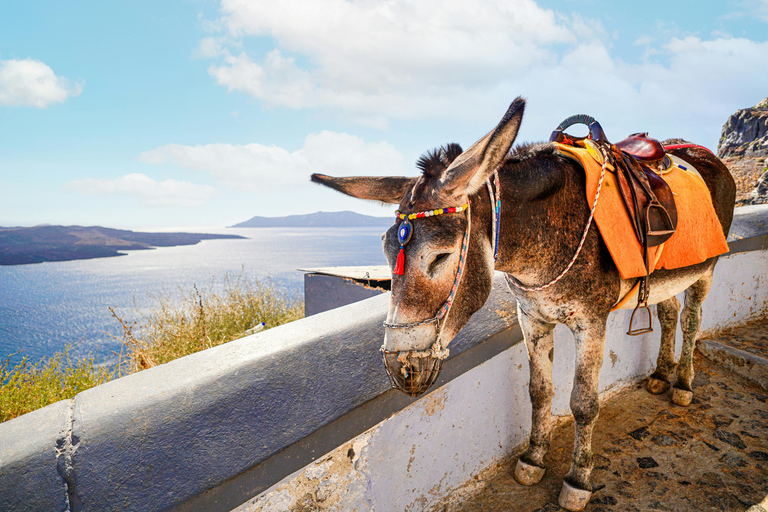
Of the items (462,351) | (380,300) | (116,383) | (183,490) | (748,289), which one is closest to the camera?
(183,490)

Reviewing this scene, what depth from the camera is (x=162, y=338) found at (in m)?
6.51

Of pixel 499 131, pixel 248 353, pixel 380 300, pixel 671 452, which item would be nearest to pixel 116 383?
pixel 248 353

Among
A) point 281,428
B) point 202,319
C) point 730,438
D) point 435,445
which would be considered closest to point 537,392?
point 435,445

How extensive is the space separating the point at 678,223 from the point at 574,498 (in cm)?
168

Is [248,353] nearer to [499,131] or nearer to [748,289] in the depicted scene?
[499,131]

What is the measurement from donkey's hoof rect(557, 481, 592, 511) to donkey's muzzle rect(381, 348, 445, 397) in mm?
1371

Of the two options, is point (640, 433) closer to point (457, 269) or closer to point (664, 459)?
point (664, 459)

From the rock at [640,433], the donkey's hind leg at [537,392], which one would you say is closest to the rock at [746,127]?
the rock at [640,433]

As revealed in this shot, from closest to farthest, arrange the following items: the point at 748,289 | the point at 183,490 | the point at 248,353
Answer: the point at 183,490 < the point at 248,353 < the point at 748,289

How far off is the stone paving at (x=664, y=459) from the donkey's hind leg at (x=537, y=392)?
0.11 metres

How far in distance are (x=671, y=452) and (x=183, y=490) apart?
3.10 metres

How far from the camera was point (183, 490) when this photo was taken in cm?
120

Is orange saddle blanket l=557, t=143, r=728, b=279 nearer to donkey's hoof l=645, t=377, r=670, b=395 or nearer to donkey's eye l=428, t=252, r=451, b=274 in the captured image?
donkey's eye l=428, t=252, r=451, b=274

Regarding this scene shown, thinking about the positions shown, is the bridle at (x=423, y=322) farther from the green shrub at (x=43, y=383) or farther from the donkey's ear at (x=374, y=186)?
the green shrub at (x=43, y=383)
